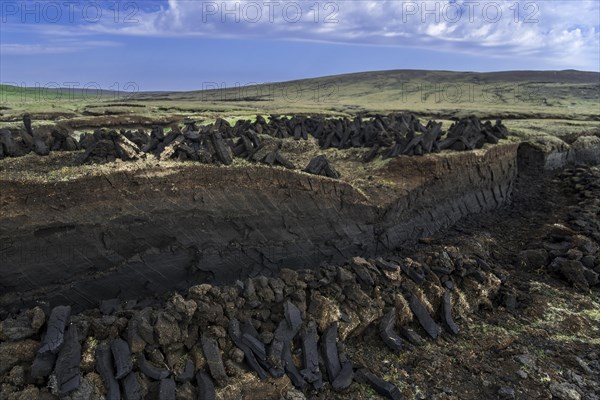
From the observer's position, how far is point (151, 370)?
659 centimetres

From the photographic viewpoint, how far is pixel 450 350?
8766 millimetres

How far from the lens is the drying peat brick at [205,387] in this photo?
6.50m

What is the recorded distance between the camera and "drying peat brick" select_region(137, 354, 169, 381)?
21.5ft

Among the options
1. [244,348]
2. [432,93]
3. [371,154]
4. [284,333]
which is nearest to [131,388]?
[244,348]

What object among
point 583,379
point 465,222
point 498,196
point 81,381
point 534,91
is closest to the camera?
point 81,381

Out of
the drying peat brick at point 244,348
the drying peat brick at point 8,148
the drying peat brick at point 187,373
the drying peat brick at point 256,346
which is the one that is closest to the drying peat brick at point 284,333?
the drying peat brick at point 256,346

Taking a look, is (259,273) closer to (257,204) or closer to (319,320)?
(257,204)

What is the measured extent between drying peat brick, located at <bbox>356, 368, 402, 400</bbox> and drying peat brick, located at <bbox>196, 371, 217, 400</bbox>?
2459 millimetres

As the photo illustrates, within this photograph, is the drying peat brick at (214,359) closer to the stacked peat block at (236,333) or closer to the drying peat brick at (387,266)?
the stacked peat block at (236,333)

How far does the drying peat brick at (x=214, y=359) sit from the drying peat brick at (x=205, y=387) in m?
0.13

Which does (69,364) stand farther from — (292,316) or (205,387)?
(292,316)

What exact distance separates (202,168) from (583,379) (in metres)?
8.61

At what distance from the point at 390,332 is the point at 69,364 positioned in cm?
550

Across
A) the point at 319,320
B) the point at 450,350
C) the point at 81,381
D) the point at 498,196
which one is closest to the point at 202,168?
the point at 319,320
